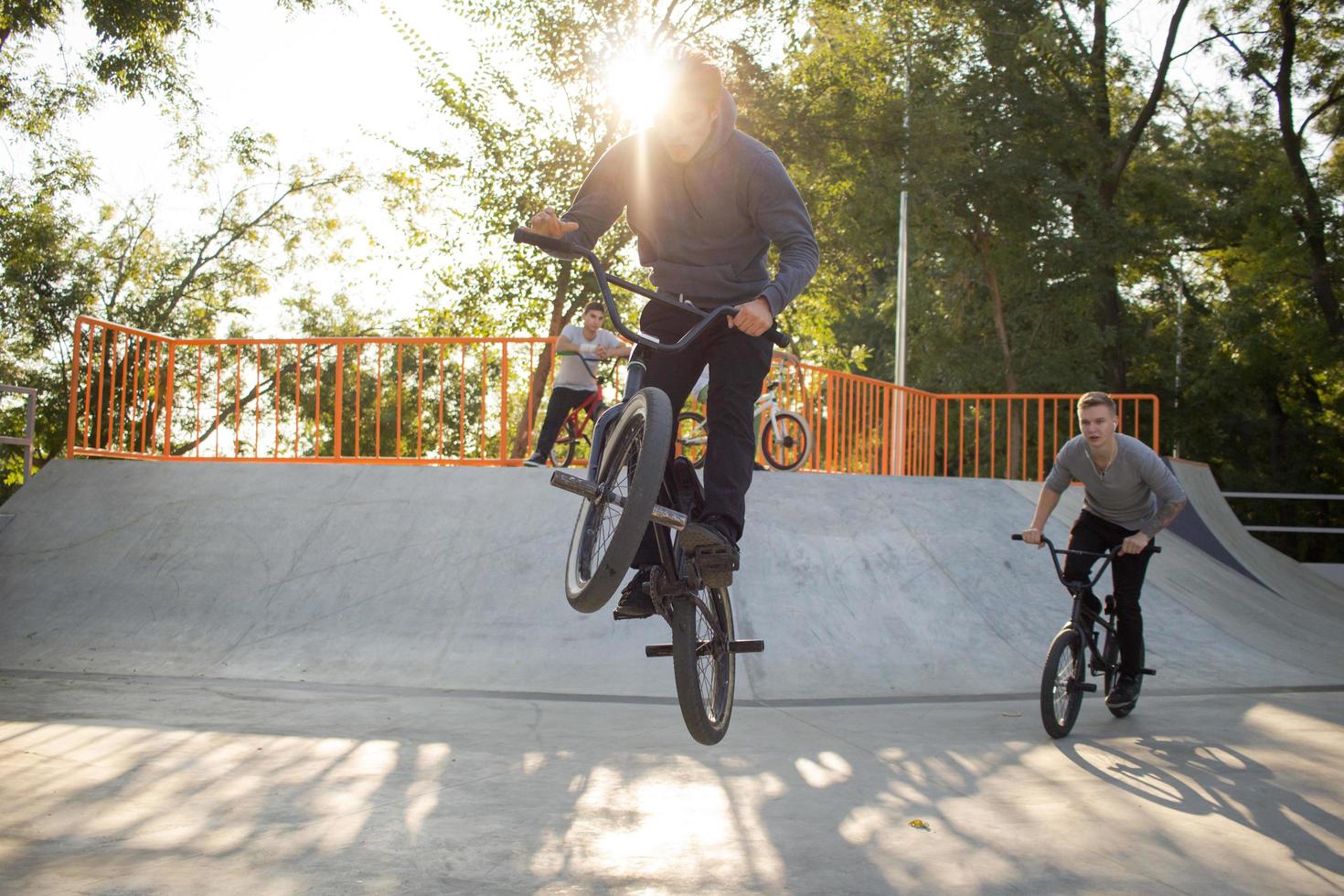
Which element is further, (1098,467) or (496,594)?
(496,594)

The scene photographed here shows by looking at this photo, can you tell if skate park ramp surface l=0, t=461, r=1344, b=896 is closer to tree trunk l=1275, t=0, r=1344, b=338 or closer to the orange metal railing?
the orange metal railing

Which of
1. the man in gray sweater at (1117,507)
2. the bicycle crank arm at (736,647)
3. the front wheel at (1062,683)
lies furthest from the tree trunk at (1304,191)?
the bicycle crank arm at (736,647)

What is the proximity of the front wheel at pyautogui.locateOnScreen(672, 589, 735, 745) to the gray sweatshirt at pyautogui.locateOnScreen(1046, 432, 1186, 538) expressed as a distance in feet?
10.3

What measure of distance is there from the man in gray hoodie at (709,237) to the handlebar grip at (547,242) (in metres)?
0.08

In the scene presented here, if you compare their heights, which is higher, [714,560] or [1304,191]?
[1304,191]

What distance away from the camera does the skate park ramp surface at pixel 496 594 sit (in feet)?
27.2

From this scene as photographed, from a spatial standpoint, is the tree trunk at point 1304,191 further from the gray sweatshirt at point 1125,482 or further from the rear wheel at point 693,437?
the gray sweatshirt at point 1125,482

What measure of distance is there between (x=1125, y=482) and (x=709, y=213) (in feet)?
12.1

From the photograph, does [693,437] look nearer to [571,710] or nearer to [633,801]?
[571,710]

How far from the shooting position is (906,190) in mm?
22297

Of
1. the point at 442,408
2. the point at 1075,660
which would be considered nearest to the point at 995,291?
the point at 442,408

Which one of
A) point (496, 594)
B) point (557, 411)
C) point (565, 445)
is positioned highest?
point (557, 411)

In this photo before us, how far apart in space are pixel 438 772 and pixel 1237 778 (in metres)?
3.58

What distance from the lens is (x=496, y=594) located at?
29.7 ft
